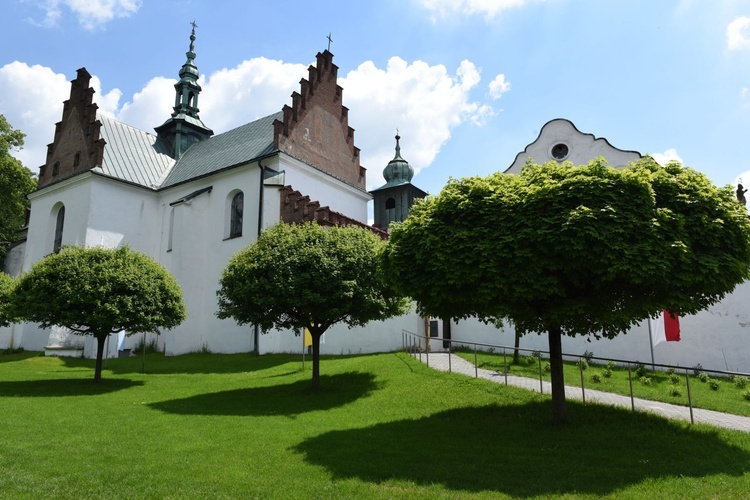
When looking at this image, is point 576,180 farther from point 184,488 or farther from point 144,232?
point 144,232

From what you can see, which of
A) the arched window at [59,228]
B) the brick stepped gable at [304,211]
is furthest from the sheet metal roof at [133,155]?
the brick stepped gable at [304,211]

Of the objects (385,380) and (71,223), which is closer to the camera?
(385,380)

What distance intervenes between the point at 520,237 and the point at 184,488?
7110 millimetres

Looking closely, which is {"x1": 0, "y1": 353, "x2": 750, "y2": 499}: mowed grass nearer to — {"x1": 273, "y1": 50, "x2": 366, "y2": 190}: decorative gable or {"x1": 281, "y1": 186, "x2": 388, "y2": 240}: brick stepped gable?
{"x1": 281, "y1": 186, "x2": 388, "y2": 240}: brick stepped gable

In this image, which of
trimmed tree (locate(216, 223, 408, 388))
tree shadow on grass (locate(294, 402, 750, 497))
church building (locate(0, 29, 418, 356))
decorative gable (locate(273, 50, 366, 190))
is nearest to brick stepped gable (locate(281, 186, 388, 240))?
church building (locate(0, 29, 418, 356))

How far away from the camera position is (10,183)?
38.5m

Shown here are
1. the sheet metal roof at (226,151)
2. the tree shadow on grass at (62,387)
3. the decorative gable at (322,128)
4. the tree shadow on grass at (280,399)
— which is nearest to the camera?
the tree shadow on grass at (280,399)

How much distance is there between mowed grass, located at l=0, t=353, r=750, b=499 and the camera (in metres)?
7.55

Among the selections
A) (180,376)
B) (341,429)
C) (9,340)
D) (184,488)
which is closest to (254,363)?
(180,376)

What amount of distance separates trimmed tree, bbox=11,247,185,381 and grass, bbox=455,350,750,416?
12064 millimetres

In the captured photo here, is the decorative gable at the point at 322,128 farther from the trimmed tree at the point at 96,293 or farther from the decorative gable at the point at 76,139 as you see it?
the trimmed tree at the point at 96,293

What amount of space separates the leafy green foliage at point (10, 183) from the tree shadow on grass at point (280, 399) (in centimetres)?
3218

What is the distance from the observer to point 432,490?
293 inches

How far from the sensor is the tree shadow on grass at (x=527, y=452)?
26.1 ft
